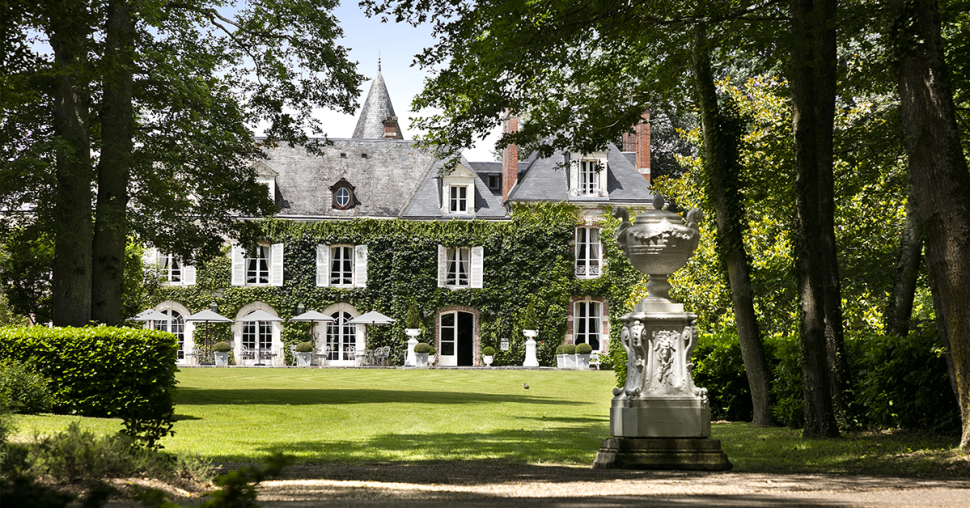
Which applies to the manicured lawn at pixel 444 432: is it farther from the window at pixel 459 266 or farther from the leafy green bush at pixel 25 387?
the window at pixel 459 266

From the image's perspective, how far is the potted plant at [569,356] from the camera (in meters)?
32.0

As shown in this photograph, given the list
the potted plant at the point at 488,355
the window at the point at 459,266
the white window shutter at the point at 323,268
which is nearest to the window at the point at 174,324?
the white window shutter at the point at 323,268

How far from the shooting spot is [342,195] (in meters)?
35.8

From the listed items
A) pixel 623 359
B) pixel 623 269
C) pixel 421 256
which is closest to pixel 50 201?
pixel 623 359

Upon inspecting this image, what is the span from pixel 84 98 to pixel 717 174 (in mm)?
→ 10252

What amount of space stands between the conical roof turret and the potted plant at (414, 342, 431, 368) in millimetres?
14622

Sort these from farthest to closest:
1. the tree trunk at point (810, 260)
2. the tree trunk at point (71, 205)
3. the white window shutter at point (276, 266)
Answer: the white window shutter at point (276, 266), the tree trunk at point (71, 205), the tree trunk at point (810, 260)

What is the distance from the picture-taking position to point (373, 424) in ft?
40.8

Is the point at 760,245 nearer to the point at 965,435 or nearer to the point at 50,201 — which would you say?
the point at 965,435

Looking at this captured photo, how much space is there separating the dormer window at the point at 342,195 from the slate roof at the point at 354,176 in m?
0.19

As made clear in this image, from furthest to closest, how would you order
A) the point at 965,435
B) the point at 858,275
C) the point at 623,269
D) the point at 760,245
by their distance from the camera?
1. the point at 623,269
2. the point at 760,245
3. the point at 858,275
4. the point at 965,435

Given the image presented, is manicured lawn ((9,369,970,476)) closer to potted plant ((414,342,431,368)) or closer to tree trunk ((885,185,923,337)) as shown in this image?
tree trunk ((885,185,923,337))

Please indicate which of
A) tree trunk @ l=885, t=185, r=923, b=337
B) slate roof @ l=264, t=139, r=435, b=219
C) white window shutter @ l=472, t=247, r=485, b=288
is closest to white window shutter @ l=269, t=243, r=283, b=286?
slate roof @ l=264, t=139, r=435, b=219

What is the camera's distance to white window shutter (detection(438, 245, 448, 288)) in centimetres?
3394
